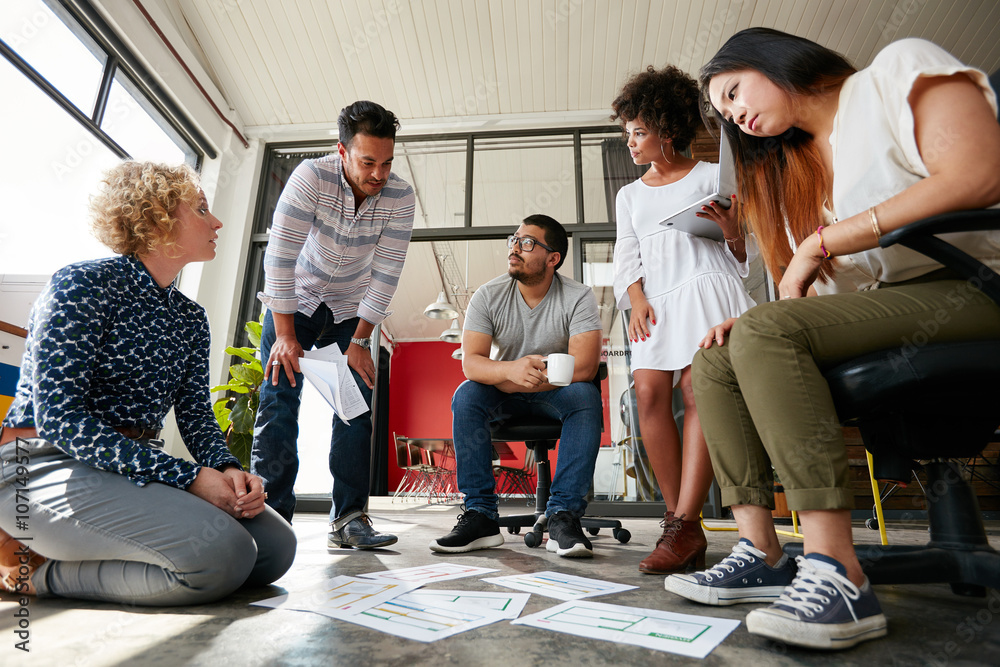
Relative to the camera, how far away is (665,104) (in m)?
1.70

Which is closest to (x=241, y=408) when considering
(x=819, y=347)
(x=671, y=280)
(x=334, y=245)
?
(x=334, y=245)

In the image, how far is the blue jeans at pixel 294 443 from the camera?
5.43 feet

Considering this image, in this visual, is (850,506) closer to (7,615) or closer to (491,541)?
(491,541)

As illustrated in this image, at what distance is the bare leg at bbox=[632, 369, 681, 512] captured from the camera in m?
1.55

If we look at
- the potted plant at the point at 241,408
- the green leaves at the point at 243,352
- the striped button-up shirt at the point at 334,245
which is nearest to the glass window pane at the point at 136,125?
the green leaves at the point at 243,352

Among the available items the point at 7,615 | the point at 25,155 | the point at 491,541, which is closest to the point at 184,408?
the point at 7,615

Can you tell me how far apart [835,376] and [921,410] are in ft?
0.53

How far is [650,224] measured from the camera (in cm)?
169

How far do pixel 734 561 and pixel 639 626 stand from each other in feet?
0.91

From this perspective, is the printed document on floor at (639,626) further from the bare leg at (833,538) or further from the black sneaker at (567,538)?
the black sneaker at (567,538)

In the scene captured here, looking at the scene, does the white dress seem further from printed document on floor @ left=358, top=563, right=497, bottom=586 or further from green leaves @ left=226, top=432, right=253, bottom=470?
green leaves @ left=226, top=432, right=253, bottom=470

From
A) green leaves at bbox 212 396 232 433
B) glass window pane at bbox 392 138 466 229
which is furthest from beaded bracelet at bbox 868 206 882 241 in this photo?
glass window pane at bbox 392 138 466 229

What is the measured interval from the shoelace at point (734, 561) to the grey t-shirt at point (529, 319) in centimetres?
104

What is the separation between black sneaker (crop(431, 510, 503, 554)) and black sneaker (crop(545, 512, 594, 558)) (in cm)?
18
